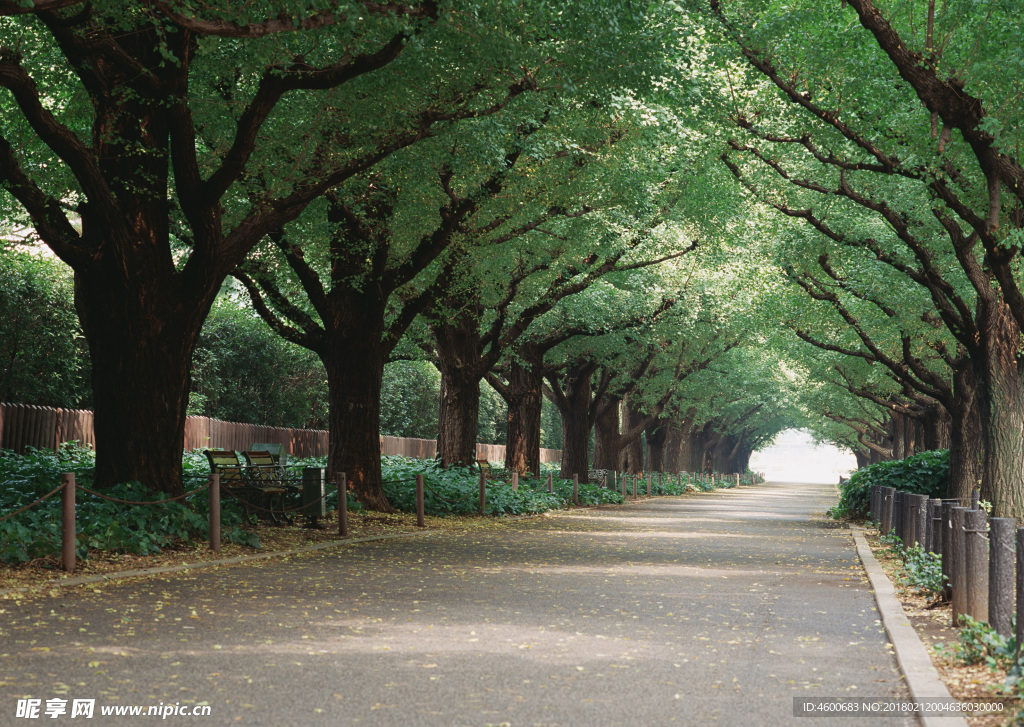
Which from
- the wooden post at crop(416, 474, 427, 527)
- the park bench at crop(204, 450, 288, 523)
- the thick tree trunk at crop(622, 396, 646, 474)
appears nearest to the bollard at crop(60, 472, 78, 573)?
the park bench at crop(204, 450, 288, 523)

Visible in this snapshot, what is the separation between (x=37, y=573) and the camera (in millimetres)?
10391

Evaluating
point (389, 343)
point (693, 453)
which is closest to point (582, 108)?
point (389, 343)

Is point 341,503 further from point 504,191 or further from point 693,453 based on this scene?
point 693,453

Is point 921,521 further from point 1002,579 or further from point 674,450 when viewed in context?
point 674,450

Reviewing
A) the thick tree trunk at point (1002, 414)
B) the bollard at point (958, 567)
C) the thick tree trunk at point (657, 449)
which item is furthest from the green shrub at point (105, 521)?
the thick tree trunk at point (657, 449)

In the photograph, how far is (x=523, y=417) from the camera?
106 feet

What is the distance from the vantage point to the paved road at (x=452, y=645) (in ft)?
18.5

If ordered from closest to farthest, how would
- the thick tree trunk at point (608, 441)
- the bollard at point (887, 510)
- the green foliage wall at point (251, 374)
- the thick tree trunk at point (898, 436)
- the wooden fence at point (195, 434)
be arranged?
the bollard at point (887, 510)
the wooden fence at point (195, 434)
the green foliage wall at point (251, 374)
the thick tree trunk at point (608, 441)
the thick tree trunk at point (898, 436)

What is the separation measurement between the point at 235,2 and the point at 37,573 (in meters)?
6.49

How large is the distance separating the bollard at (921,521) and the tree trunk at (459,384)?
1358 centimetres

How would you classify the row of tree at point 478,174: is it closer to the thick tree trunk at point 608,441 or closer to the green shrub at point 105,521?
the green shrub at point 105,521

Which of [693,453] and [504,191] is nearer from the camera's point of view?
[504,191]

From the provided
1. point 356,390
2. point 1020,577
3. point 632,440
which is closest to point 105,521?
point 356,390

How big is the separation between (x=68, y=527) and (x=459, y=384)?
16038 millimetres
